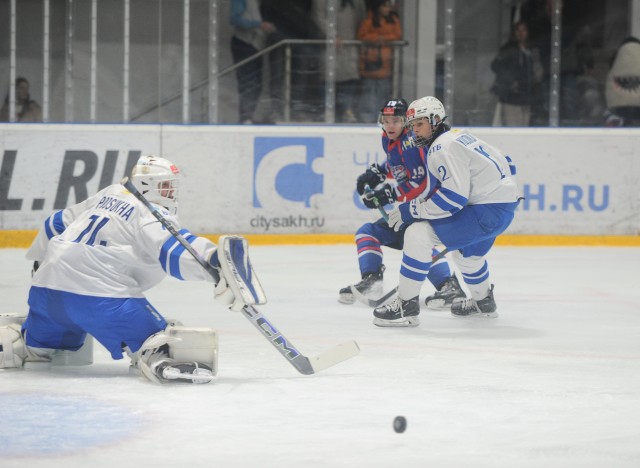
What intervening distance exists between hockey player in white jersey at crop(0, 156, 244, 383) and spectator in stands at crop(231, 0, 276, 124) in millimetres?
4426

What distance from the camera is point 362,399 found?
11.7ft

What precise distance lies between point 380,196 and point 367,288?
1.46 feet

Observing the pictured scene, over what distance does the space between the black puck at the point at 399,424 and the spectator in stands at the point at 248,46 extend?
5.23 metres

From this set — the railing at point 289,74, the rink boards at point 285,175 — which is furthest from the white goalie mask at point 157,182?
the railing at point 289,74

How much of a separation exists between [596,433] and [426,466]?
0.59 meters

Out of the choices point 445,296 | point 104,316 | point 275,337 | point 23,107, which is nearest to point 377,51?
point 23,107

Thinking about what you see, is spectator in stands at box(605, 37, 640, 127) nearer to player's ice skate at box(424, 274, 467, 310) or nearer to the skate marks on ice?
player's ice skate at box(424, 274, 467, 310)

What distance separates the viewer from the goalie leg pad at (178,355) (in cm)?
366

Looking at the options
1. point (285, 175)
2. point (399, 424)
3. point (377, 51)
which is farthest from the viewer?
point (377, 51)

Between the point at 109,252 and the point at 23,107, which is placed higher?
the point at 23,107

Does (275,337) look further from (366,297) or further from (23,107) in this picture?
(23,107)

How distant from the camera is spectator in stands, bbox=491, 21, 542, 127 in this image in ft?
28.0

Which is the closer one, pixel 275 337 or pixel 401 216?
pixel 275 337

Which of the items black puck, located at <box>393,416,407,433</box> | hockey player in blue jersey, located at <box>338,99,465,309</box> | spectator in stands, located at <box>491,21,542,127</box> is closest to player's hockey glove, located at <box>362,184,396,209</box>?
hockey player in blue jersey, located at <box>338,99,465,309</box>
